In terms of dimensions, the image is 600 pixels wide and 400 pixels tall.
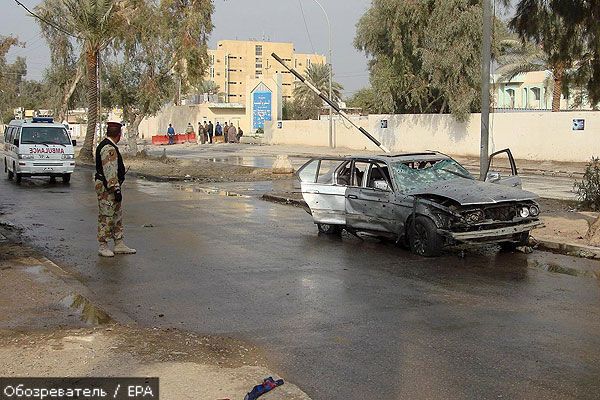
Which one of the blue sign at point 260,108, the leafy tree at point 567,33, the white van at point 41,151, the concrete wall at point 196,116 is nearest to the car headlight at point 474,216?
the leafy tree at point 567,33

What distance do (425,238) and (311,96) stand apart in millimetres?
74774

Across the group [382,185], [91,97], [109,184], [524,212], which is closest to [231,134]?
[91,97]

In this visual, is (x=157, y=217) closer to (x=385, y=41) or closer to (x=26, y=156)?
(x=26, y=156)

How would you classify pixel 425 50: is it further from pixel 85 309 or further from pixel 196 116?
pixel 196 116

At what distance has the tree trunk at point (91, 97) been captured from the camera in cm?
3762

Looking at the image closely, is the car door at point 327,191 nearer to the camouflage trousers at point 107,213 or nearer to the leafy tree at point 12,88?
the camouflage trousers at point 107,213

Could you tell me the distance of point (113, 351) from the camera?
6184 millimetres

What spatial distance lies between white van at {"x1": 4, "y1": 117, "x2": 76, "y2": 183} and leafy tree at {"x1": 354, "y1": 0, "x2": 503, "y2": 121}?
19.7 m

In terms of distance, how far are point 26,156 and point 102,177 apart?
15.8 metres

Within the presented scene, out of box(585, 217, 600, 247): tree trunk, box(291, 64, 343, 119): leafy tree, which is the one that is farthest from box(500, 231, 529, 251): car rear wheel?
box(291, 64, 343, 119): leafy tree

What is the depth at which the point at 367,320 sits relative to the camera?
7.57 meters

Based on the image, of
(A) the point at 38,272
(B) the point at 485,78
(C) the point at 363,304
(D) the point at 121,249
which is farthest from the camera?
(B) the point at 485,78

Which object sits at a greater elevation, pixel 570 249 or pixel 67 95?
pixel 67 95

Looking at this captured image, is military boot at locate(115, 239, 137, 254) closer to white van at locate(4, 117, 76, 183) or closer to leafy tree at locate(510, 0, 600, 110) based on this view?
leafy tree at locate(510, 0, 600, 110)
